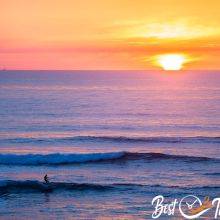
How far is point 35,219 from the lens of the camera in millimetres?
23391

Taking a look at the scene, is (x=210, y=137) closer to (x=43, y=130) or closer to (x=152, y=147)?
(x=152, y=147)

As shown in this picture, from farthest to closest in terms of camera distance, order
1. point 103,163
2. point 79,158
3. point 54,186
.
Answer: point 79,158 → point 103,163 → point 54,186

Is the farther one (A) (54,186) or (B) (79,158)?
(B) (79,158)

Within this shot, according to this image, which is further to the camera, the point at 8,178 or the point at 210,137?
the point at 210,137

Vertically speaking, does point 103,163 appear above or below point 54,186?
above

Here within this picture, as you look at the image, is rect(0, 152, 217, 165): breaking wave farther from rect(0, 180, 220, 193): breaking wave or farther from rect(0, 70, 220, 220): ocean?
rect(0, 180, 220, 193): breaking wave

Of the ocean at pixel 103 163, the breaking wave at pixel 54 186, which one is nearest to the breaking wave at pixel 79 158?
the ocean at pixel 103 163

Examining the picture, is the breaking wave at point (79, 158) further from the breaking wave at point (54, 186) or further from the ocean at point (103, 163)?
the breaking wave at point (54, 186)

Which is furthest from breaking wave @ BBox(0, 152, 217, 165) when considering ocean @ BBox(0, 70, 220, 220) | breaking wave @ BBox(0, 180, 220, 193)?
breaking wave @ BBox(0, 180, 220, 193)

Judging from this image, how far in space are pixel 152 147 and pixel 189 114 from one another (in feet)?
76.5

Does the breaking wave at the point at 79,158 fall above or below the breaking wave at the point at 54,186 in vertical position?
above

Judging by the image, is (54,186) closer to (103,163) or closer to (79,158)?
(103,163)

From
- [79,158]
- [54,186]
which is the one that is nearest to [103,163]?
[79,158]

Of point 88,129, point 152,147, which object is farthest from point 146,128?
point 152,147
